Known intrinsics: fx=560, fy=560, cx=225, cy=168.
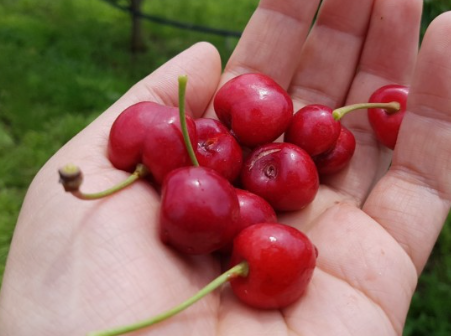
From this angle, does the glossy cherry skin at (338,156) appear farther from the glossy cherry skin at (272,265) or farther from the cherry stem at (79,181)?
the cherry stem at (79,181)

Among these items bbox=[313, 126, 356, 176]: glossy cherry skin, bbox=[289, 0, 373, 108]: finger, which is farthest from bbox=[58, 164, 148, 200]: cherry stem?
bbox=[289, 0, 373, 108]: finger

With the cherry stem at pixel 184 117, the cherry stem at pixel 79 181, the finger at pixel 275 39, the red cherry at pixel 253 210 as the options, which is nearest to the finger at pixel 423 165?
the red cherry at pixel 253 210

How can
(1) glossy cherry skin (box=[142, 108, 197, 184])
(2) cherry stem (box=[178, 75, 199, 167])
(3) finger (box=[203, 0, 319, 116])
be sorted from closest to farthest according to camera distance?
(2) cherry stem (box=[178, 75, 199, 167]) < (1) glossy cherry skin (box=[142, 108, 197, 184]) < (3) finger (box=[203, 0, 319, 116])

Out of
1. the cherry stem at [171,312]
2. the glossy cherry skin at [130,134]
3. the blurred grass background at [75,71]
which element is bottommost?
the blurred grass background at [75,71]

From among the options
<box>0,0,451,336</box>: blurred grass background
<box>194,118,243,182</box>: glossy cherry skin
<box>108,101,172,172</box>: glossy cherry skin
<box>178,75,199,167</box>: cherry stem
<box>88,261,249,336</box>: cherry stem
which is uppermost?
<box>178,75,199,167</box>: cherry stem

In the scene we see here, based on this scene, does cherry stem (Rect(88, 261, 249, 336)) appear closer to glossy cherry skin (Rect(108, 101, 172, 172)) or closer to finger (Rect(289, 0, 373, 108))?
glossy cherry skin (Rect(108, 101, 172, 172))

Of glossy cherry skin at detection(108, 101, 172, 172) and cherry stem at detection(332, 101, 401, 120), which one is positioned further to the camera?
cherry stem at detection(332, 101, 401, 120)

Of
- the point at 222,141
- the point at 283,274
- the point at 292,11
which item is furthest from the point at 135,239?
the point at 292,11
